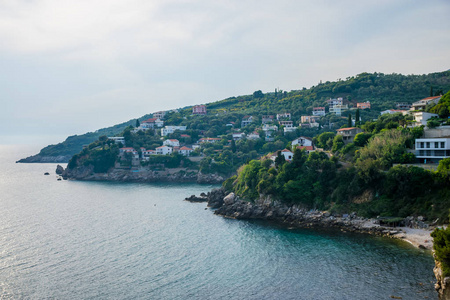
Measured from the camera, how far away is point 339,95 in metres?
97.9

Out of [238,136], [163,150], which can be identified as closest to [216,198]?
[163,150]

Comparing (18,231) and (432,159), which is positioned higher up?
(432,159)

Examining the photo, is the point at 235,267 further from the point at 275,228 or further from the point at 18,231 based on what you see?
the point at 18,231

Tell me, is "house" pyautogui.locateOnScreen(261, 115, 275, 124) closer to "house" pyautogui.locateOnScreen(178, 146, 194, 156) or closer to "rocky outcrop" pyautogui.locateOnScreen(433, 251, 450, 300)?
"house" pyautogui.locateOnScreen(178, 146, 194, 156)

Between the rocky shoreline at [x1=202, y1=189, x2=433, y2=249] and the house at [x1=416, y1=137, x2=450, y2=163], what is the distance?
30.2 feet

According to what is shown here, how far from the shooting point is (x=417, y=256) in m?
23.9

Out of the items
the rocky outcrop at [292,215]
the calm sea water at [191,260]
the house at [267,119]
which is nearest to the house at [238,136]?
the house at [267,119]

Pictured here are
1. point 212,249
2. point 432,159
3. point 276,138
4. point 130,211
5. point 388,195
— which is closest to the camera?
point 212,249

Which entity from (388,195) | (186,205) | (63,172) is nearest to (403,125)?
(388,195)

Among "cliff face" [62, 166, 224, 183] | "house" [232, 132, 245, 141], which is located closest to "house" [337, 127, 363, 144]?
"cliff face" [62, 166, 224, 183]

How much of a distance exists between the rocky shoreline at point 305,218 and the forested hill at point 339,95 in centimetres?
4252

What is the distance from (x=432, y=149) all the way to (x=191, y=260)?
2603 centimetres

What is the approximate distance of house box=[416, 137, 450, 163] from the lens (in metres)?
34.3

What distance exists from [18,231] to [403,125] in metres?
44.5
